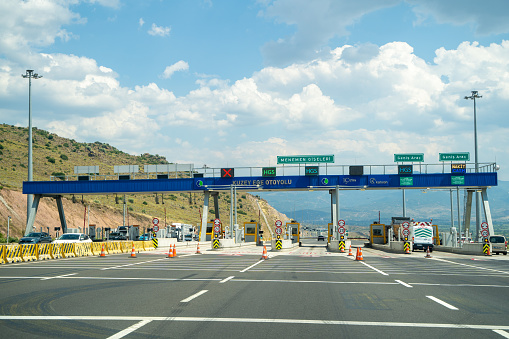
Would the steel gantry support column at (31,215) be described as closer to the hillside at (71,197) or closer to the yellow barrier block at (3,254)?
the hillside at (71,197)

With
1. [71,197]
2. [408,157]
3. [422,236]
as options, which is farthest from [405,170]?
[71,197]

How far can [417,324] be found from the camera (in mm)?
8906

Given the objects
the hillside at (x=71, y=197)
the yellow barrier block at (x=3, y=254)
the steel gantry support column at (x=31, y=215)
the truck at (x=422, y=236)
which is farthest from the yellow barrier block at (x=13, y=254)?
the hillside at (x=71, y=197)

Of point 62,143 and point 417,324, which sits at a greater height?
point 62,143

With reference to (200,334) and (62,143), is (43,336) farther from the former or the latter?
(62,143)

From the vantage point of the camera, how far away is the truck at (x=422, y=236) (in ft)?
147

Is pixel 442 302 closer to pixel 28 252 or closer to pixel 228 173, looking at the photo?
pixel 28 252

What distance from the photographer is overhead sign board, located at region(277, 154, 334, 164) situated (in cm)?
5703

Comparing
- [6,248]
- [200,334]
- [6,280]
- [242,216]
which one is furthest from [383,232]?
[242,216]

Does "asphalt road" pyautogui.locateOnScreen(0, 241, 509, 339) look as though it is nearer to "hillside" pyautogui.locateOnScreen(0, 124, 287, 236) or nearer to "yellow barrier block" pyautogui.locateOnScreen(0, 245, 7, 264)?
"yellow barrier block" pyautogui.locateOnScreen(0, 245, 7, 264)

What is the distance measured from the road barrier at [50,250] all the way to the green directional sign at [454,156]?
122 ft

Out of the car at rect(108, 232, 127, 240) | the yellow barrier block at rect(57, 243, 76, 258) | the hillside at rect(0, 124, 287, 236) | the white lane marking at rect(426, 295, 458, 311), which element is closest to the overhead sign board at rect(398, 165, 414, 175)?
the car at rect(108, 232, 127, 240)

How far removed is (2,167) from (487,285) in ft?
288

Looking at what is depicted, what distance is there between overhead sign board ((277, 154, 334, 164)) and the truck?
1441 centimetres
